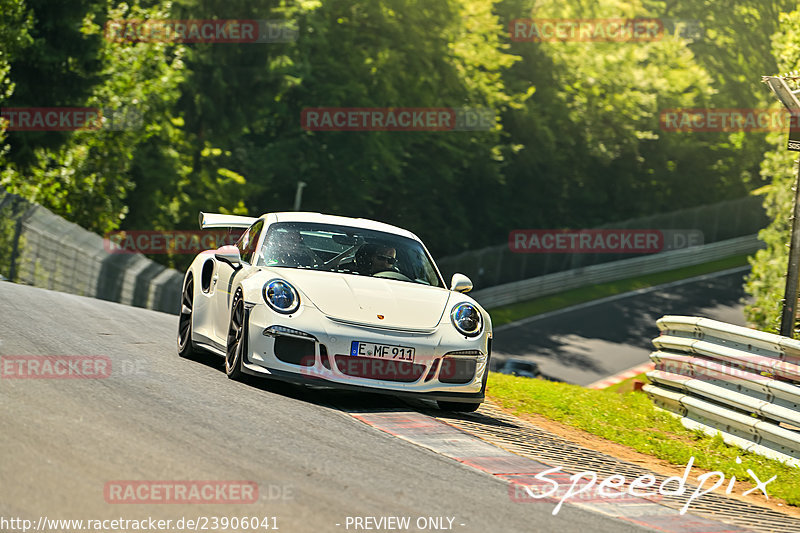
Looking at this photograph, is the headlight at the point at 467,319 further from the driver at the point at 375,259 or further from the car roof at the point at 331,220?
the car roof at the point at 331,220

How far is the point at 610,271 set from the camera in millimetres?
55406

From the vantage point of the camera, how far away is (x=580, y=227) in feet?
194

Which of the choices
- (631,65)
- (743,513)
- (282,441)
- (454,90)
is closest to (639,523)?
(743,513)

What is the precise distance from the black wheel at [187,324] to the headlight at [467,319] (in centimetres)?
271

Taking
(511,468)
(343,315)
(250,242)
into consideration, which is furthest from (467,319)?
(250,242)

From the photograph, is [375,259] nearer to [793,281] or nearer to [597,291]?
[793,281]

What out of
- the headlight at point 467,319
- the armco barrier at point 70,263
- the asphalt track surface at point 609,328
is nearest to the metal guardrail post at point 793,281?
the headlight at point 467,319

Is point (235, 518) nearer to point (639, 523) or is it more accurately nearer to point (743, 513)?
point (639, 523)

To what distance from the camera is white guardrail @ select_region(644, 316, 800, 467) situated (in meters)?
8.83

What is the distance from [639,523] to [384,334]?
2.77m

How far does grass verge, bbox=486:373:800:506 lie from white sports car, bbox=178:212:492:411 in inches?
65.4

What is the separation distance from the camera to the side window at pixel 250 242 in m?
9.43

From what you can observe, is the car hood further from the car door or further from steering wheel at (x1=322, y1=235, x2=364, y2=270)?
A: the car door

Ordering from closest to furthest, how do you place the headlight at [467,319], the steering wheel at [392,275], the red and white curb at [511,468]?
the red and white curb at [511,468]
the headlight at [467,319]
the steering wheel at [392,275]
